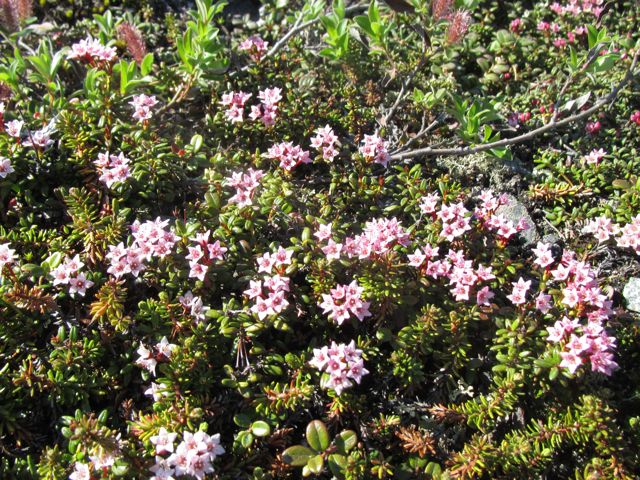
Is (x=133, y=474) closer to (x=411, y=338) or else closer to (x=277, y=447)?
(x=277, y=447)

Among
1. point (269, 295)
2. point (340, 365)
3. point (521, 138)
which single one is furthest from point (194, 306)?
point (521, 138)

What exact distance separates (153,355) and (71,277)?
68 centimetres

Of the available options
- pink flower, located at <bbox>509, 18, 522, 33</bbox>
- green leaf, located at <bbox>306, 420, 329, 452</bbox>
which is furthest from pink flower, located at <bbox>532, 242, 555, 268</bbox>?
pink flower, located at <bbox>509, 18, 522, 33</bbox>

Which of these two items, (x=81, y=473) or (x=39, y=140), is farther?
(x=39, y=140)

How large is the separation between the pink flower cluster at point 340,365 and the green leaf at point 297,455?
325mm

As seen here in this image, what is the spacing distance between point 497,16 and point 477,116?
2.23m

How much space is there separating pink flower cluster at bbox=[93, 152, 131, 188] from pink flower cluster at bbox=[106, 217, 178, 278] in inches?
17.7

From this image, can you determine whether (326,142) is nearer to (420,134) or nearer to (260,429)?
(420,134)

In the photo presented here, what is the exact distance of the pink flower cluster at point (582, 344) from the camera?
3.04 m

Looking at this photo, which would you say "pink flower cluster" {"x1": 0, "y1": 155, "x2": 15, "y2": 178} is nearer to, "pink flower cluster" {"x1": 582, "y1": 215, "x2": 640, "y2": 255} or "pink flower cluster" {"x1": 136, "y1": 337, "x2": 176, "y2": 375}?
"pink flower cluster" {"x1": 136, "y1": 337, "x2": 176, "y2": 375}

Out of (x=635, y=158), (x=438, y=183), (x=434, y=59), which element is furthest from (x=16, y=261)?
(x=635, y=158)

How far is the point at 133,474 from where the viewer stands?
278 cm

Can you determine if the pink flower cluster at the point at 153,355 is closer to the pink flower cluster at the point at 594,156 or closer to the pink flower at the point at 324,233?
the pink flower at the point at 324,233

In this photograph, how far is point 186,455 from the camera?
273 centimetres
